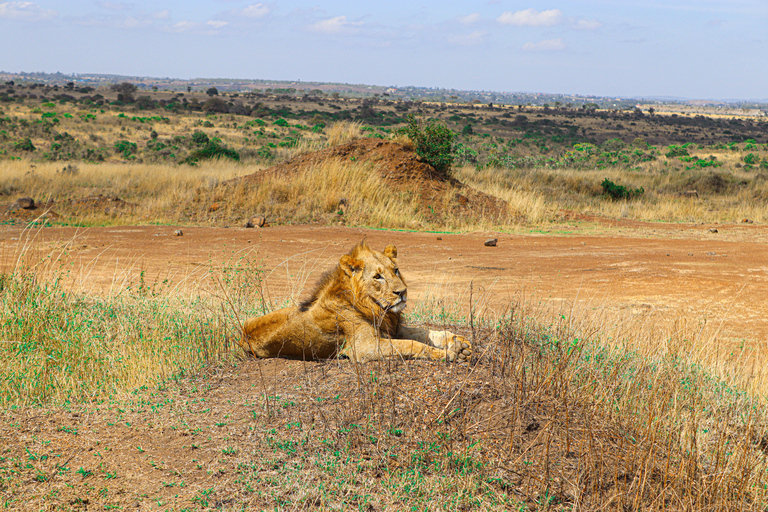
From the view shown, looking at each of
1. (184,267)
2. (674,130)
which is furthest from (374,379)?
(674,130)

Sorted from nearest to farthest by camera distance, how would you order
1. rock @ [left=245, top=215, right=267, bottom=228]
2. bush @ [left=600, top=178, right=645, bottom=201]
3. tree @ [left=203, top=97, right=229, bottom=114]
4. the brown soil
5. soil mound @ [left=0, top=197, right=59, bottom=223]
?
the brown soil
rock @ [left=245, top=215, right=267, bottom=228]
soil mound @ [left=0, top=197, right=59, bottom=223]
bush @ [left=600, top=178, right=645, bottom=201]
tree @ [left=203, top=97, right=229, bottom=114]

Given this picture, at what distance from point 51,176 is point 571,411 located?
21395 millimetres

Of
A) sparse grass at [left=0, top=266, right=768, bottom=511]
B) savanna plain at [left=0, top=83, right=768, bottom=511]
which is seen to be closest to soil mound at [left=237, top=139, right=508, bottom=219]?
savanna plain at [left=0, top=83, right=768, bottom=511]

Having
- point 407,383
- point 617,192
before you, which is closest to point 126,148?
point 617,192

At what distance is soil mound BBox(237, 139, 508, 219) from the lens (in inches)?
704

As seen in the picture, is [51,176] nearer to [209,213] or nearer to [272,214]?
[209,213]

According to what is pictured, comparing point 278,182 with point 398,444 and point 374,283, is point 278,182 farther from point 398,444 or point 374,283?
point 398,444

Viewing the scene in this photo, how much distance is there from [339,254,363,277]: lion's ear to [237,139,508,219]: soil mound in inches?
506

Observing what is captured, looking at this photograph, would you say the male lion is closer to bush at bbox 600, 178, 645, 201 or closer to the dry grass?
the dry grass

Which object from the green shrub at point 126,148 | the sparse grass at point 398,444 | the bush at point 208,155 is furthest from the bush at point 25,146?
the sparse grass at point 398,444

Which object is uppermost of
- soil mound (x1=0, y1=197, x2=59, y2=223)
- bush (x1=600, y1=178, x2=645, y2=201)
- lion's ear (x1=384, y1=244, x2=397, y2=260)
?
lion's ear (x1=384, y1=244, x2=397, y2=260)

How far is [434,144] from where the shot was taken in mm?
19625

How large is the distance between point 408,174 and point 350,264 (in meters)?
14.5

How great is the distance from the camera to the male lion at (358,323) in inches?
174
